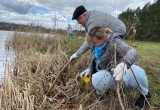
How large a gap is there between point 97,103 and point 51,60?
2358mm

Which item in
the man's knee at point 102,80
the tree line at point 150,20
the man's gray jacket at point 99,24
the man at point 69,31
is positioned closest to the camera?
the man's knee at point 102,80

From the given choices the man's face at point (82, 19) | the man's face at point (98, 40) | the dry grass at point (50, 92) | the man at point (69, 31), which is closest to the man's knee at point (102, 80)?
the dry grass at point (50, 92)

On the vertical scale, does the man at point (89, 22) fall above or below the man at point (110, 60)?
above

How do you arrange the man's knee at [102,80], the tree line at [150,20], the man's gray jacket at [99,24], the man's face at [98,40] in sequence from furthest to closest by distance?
the tree line at [150,20] → the man's gray jacket at [99,24] → the man's knee at [102,80] → the man's face at [98,40]

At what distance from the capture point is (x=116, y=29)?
4.92 metres

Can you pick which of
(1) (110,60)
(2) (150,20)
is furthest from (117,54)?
(2) (150,20)

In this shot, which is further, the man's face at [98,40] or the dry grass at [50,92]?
the dry grass at [50,92]

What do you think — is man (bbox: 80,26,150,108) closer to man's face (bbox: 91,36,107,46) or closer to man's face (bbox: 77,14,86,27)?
man's face (bbox: 91,36,107,46)

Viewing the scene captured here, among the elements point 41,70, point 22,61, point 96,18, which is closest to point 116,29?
point 96,18

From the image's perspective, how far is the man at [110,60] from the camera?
3980mm

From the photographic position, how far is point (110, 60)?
4.38m

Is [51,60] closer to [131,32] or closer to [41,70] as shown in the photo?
[41,70]

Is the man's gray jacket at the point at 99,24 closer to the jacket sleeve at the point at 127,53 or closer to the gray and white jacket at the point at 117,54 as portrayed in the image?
the gray and white jacket at the point at 117,54

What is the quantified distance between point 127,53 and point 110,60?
49 cm
